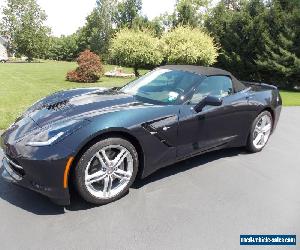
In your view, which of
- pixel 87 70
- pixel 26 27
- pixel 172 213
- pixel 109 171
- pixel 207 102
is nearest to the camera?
pixel 172 213

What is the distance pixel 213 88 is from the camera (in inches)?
184

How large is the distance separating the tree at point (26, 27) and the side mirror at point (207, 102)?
5203 cm

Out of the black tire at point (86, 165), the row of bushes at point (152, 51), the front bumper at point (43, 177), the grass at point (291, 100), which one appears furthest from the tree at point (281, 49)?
the front bumper at point (43, 177)

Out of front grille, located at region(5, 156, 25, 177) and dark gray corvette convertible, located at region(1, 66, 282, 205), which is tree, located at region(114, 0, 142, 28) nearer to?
dark gray corvette convertible, located at region(1, 66, 282, 205)

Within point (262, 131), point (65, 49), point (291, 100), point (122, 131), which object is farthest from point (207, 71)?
point (65, 49)

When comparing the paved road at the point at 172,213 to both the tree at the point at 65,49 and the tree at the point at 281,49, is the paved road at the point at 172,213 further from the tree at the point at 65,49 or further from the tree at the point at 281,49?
the tree at the point at 65,49

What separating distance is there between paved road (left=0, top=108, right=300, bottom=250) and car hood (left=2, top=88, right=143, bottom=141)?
739 millimetres

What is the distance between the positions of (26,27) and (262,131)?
56547 mm

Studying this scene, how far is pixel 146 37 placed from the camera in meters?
17.2

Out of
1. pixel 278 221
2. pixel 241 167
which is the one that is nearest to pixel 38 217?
pixel 278 221

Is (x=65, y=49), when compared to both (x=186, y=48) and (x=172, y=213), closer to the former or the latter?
(x=186, y=48)

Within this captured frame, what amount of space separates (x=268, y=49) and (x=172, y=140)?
1657 centimetres

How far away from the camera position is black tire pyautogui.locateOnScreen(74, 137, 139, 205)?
3.27 meters

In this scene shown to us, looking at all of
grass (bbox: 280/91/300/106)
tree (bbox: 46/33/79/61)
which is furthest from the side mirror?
tree (bbox: 46/33/79/61)
